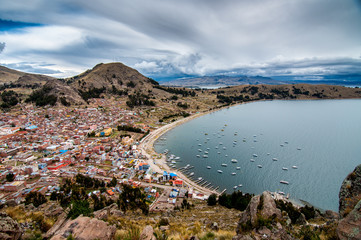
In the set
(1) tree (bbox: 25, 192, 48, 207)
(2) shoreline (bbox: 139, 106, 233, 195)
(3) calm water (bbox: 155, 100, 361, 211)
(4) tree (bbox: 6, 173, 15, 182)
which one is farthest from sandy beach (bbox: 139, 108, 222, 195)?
(4) tree (bbox: 6, 173, 15, 182)

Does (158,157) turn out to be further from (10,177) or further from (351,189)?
(351,189)

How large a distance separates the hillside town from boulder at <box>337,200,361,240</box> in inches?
844

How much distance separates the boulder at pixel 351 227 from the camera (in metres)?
4.77

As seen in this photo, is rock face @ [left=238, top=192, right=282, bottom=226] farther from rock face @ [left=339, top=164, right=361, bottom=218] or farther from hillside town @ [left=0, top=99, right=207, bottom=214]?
hillside town @ [left=0, top=99, right=207, bottom=214]

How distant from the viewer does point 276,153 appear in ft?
153

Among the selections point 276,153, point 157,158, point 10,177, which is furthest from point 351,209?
point 276,153

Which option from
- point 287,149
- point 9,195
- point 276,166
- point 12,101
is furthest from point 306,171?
point 12,101

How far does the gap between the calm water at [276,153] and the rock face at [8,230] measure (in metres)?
30.5

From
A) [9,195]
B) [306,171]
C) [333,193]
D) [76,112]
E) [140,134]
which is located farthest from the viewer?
[76,112]

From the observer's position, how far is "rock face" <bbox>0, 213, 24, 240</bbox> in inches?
237

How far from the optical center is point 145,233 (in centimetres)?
734

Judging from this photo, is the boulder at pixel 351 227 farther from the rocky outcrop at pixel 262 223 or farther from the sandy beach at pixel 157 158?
the sandy beach at pixel 157 158

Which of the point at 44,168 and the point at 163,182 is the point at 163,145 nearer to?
the point at 163,182

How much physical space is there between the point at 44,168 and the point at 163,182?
2278cm
